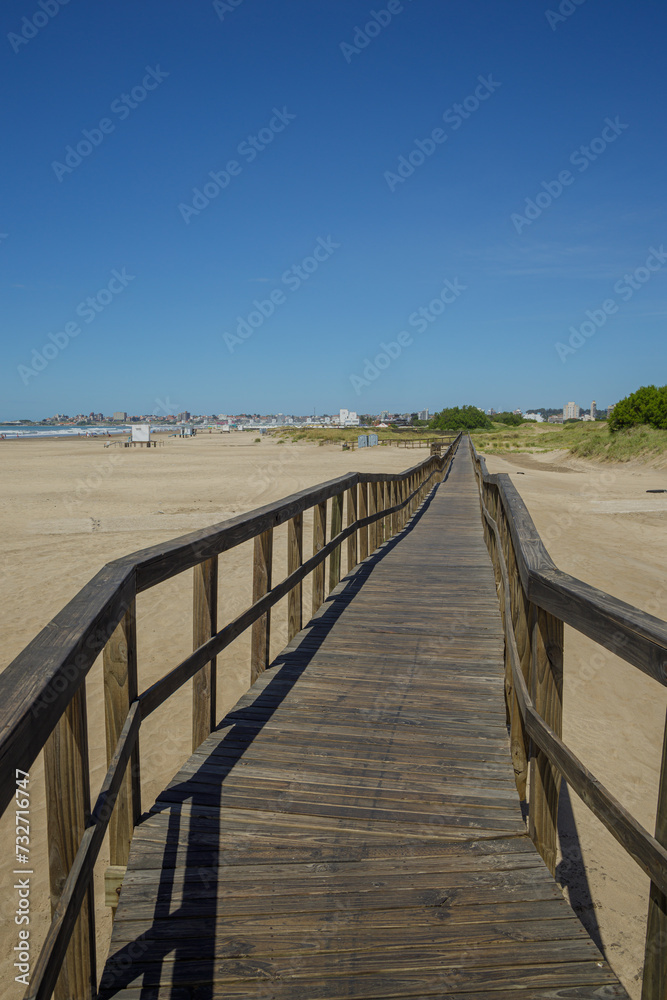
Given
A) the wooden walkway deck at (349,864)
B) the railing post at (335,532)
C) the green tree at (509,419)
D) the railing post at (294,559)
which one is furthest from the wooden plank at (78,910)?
the green tree at (509,419)

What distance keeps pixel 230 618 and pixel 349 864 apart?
675 cm

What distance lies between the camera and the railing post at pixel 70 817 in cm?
171

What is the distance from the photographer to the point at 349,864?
2.42m

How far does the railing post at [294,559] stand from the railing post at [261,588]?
1.64 feet

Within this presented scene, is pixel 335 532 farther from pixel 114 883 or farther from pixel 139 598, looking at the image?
pixel 114 883

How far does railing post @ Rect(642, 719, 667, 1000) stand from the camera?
4.73ft

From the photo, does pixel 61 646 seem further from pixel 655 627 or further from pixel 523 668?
pixel 523 668

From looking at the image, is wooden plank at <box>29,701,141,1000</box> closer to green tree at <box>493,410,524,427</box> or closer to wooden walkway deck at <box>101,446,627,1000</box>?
wooden walkway deck at <box>101,446,627,1000</box>

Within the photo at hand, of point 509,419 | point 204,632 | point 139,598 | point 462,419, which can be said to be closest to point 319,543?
point 204,632

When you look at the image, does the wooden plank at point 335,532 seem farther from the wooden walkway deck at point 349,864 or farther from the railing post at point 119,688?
the railing post at point 119,688

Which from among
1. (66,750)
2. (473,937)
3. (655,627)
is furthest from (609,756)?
(66,750)

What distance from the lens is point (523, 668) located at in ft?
10.5

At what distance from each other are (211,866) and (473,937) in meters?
0.91

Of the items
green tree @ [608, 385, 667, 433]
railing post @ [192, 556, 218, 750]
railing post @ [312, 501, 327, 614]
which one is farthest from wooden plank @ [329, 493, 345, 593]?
green tree @ [608, 385, 667, 433]
